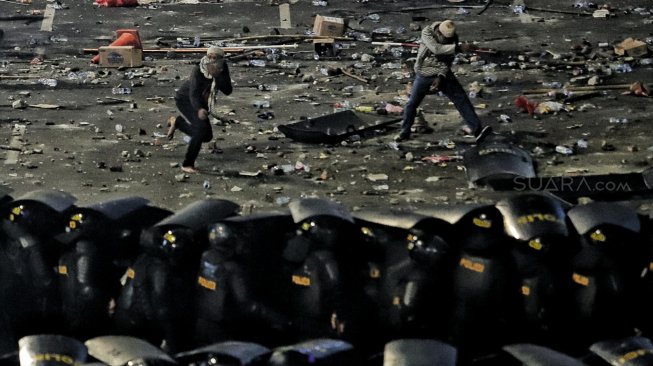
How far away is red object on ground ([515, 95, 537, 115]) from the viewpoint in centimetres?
1903

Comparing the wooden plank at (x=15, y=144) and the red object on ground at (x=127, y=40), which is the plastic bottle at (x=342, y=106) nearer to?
the red object on ground at (x=127, y=40)

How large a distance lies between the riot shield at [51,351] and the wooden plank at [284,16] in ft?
46.8

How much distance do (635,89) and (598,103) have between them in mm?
687

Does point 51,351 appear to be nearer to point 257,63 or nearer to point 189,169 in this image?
point 189,169

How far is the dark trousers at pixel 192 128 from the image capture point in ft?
54.5

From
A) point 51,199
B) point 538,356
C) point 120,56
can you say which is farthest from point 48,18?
point 538,356

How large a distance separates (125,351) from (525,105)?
33.3 ft

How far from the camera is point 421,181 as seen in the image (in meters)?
16.5

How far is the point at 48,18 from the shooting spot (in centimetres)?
2505

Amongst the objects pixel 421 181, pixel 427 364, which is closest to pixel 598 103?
pixel 421 181

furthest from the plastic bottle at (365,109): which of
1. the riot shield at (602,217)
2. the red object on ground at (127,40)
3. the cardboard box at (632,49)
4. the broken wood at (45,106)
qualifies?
the riot shield at (602,217)

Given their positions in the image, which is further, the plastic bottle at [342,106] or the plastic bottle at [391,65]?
the plastic bottle at [391,65]

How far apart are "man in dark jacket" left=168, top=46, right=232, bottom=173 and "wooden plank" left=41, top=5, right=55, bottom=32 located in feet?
26.8

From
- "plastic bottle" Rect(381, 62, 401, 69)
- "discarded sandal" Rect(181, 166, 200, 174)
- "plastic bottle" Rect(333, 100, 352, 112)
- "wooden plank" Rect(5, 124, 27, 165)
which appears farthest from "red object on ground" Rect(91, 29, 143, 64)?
"discarded sandal" Rect(181, 166, 200, 174)
